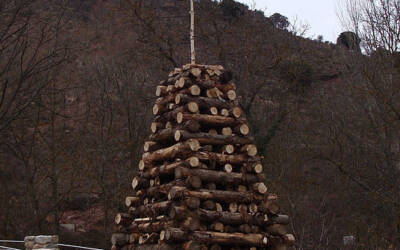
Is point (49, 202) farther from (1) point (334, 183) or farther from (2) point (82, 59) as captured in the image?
(2) point (82, 59)

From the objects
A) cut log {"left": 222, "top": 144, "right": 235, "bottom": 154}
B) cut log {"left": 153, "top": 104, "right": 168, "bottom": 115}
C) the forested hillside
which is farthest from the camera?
the forested hillside

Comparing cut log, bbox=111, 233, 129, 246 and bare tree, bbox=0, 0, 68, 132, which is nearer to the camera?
cut log, bbox=111, 233, 129, 246

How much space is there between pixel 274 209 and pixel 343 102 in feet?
64.7

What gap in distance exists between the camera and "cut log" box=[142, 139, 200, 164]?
9.23 m

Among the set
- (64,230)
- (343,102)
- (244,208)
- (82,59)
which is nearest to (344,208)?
(343,102)

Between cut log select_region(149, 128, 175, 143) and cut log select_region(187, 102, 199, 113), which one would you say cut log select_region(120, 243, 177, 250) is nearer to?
cut log select_region(149, 128, 175, 143)

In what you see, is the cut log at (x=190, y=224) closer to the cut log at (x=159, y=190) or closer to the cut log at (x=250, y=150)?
the cut log at (x=159, y=190)

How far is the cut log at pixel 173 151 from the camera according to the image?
364 inches

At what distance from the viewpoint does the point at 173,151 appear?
9516 mm

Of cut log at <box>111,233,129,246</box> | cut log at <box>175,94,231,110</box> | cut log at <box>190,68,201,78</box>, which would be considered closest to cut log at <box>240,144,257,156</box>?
cut log at <box>175,94,231,110</box>

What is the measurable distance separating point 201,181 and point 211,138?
0.78 metres

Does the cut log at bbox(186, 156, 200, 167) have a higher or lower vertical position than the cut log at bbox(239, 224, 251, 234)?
higher

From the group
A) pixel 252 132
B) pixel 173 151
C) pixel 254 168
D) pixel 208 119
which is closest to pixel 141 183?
pixel 173 151

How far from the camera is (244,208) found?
372 inches
